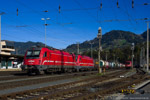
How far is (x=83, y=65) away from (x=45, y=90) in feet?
107

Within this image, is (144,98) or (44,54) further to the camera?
(44,54)

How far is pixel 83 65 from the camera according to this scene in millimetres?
44688

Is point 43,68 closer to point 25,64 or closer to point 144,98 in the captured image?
point 25,64

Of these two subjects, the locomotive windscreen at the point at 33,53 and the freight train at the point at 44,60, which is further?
the locomotive windscreen at the point at 33,53

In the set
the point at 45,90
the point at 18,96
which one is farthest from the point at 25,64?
the point at 18,96

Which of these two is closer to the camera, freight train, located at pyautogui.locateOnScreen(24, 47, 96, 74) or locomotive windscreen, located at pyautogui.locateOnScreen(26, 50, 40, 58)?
freight train, located at pyautogui.locateOnScreen(24, 47, 96, 74)

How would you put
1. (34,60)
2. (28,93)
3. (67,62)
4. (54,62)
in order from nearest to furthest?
1. (28,93)
2. (34,60)
3. (54,62)
4. (67,62)

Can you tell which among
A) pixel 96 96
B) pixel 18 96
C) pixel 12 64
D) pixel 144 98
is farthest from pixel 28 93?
pixel 12 64

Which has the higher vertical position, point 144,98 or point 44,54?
point 44,54

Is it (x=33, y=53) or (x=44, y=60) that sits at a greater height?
(x=33, y=53)

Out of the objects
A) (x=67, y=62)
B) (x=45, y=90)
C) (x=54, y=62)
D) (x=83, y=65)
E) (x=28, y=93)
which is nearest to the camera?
(x=28, y=93)

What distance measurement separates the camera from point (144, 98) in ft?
30.1

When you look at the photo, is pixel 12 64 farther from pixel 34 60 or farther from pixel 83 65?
pixel 34 60

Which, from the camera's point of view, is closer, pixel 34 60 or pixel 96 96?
pixel 96 96
